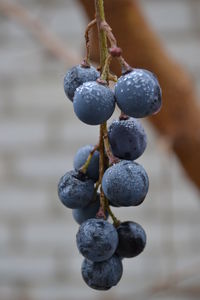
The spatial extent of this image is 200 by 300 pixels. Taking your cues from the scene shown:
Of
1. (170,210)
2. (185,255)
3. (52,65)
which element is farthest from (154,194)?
(52,65)

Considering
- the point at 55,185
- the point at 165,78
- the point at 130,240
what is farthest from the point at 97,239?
the point at 55,185

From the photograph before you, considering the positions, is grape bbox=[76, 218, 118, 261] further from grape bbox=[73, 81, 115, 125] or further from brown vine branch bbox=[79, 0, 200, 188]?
brown vine branch bbox=[79, 0, 200, 188]

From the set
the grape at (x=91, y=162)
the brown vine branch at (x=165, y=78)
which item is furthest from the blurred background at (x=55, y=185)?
the grape at (x=91, y=162)

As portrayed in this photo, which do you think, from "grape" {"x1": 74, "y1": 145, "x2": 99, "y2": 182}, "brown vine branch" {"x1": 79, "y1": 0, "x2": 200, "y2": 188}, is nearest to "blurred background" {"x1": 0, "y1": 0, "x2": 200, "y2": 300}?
"brown vine branch" {"x1": 79, "y1": 0, "x2": 200, "y2": 188}

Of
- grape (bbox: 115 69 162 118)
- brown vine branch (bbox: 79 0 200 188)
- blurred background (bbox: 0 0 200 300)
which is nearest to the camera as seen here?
grape (bbox: 115 69 162 118)

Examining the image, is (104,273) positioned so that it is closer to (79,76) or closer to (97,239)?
(97,239)

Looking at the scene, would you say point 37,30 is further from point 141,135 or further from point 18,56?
point 18,56

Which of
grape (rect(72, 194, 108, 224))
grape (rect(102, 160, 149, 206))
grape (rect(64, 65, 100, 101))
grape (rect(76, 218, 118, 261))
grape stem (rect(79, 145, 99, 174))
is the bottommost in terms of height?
grape (rect(76, 218, 118, 261))
